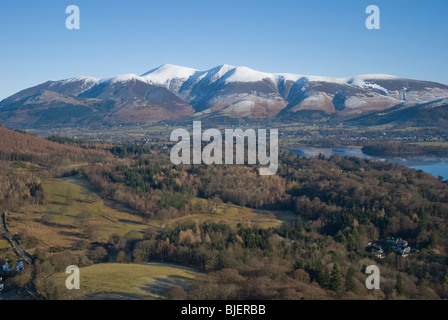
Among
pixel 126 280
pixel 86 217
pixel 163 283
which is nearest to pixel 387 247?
pixel 163 283

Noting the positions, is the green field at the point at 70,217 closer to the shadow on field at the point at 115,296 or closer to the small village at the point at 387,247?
the shadow on field at the point at 115,296

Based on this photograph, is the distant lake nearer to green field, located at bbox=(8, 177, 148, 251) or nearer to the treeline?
the treeline

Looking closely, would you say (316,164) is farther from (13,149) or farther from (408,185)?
(13,149)

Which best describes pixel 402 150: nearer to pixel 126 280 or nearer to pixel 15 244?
pixel 126 280

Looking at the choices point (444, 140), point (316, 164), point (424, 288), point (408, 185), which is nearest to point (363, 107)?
point (444, 140)

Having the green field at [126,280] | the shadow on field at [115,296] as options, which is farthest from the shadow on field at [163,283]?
the shadow on field at [115,296]

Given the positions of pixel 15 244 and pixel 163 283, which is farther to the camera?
pixel 15 244
